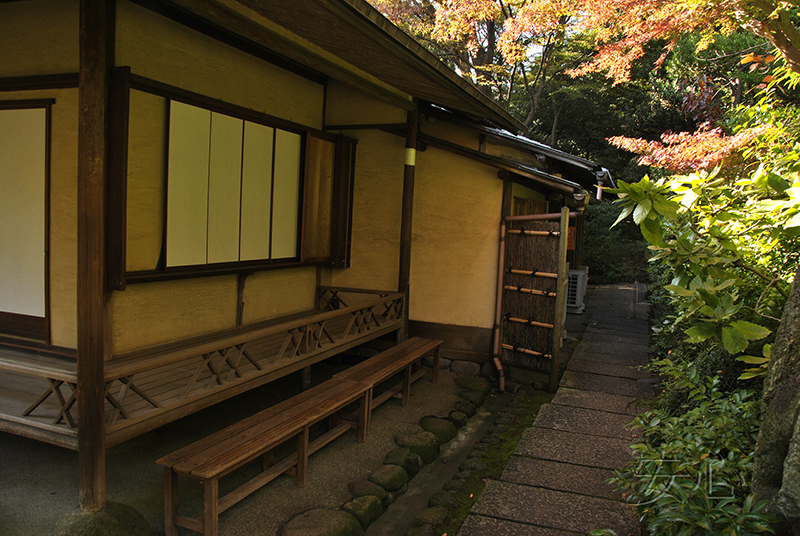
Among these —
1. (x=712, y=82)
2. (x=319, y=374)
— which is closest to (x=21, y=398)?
(x=319, y=374)

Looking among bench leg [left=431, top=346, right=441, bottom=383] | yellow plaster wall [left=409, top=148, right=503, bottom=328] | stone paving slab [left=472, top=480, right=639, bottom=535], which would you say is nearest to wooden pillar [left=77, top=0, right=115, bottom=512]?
stone paving slab [left=472, top=480, right=639, bottom=535]

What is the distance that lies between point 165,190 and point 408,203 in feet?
11.2

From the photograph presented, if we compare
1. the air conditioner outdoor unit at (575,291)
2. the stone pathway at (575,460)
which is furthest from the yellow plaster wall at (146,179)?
the air conditioner outdoor unit at (575,291)

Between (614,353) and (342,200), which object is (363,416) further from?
(614,353)

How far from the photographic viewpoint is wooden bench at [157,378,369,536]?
12.1ft

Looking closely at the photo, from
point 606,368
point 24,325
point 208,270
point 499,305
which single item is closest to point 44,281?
point 24,325

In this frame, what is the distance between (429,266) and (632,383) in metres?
3.34

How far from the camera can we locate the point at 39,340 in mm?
4980

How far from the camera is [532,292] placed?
7.73 metres

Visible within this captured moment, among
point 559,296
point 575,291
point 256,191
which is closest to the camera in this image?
point 256,191

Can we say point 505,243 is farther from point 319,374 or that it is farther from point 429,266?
point 319,374

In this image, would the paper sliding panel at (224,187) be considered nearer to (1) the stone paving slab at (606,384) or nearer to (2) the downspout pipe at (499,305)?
(2) the downspout pipe at (499,305)

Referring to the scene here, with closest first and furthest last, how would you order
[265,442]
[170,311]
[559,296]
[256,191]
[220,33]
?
[265,442]
[170,311]
[220,33]
[256,191]
[559,296]

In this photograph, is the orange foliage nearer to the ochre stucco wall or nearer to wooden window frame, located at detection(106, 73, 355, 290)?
wooden window frame, located at detection(106, 73, 355, 290)
